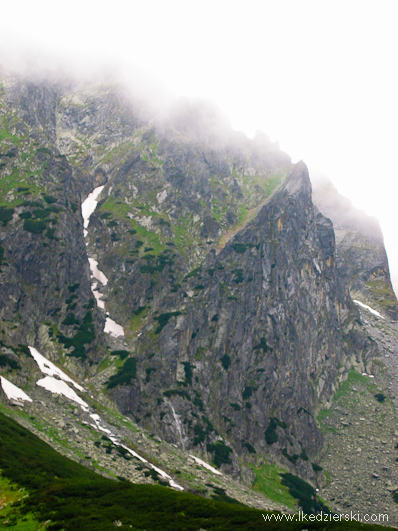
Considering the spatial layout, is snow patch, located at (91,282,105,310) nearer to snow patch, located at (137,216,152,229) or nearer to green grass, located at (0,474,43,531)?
snow patch, located at (137,216,152,229)

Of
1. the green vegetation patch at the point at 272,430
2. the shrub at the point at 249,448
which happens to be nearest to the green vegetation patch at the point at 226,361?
the green vegetation patch at the point at 272,430

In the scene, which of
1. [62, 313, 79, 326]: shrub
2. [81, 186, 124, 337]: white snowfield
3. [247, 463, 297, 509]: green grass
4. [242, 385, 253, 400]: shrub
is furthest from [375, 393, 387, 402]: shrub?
[62, 313, 79, 326]: shrub

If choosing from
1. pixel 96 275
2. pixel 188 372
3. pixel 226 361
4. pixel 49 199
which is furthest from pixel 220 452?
pixel 49 199

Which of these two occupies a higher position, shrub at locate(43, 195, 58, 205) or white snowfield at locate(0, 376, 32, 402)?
shrub at locate(43, 195, 58, 205)

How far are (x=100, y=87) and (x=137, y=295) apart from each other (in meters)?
125

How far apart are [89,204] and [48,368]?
91.1m

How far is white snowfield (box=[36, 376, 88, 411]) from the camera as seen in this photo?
232ft

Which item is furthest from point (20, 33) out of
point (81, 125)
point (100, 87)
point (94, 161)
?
point (94, 161)

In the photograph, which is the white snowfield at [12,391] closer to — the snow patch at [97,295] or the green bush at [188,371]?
the green bush at [188,371]

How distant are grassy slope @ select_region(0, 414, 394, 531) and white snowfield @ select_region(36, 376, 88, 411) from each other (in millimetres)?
24555

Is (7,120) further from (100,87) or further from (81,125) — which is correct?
(100,87)

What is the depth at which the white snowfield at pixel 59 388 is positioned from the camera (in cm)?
7056

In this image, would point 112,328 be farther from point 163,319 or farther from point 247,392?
point 247,392

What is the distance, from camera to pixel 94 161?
568 ft
